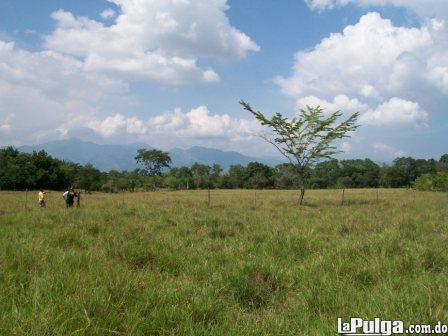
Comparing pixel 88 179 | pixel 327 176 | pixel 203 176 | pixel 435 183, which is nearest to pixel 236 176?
pixel 203 176

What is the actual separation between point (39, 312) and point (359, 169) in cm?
11186

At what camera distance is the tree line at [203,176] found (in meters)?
62.0

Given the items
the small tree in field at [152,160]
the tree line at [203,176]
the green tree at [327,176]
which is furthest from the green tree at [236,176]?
the small tree in field at [152,160]

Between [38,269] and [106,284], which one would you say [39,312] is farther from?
[38,269]

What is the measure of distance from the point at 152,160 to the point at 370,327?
111 m

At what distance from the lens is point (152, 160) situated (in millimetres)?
112375

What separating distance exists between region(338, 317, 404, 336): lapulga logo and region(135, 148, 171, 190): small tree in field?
361 ft

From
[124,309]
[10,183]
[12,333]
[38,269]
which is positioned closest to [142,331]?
[124,309]

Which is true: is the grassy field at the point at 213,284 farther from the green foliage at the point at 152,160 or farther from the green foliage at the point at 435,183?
the green foliage at the point at 152,160

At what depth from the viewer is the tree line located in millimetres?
62031

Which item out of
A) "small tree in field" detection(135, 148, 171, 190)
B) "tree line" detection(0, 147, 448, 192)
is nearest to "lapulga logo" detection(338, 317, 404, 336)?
"tree line" detection(0, 147, 448, 192)

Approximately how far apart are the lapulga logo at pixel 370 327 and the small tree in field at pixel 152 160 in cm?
10993

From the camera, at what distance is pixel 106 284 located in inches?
175

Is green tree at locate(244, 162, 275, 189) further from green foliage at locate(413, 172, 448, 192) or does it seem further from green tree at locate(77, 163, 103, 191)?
green foliage at locate(413, 172, 448, 192)
